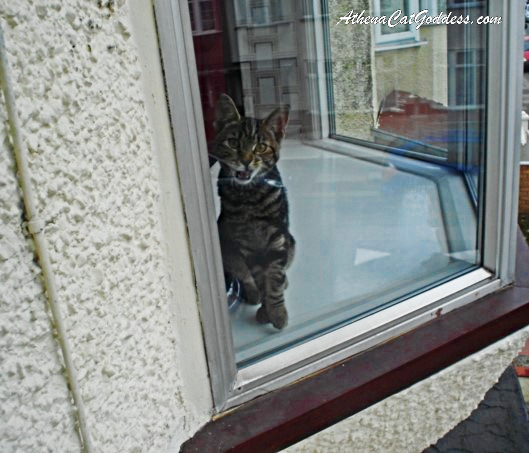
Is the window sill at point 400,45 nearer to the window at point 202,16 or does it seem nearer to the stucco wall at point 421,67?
the stucco wall at point 421,67

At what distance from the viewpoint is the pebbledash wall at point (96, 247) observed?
29.1 inches

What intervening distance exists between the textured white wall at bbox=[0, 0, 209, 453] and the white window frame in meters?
0.04

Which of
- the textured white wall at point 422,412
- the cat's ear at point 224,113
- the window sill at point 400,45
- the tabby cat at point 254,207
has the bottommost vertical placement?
the textured white wall at point 422,412

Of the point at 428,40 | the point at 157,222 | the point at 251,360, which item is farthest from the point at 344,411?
the point at 428,40

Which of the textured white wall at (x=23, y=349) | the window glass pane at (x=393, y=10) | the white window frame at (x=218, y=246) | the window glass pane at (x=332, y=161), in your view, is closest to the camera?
the textured white wall at (x=23, y=349)

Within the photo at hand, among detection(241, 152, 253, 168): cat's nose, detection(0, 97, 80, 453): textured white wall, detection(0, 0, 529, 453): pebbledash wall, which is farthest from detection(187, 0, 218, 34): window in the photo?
detection(0, 97, 80, 453): textured white wall

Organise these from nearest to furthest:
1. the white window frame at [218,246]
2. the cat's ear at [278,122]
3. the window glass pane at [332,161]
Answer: the white window frame at [218,246]
the window glass pane at [332,161]
the cat's ear at [278,122]

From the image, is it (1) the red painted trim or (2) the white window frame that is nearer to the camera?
(2) the white window frame

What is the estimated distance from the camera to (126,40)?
864 mm

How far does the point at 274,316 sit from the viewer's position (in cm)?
150

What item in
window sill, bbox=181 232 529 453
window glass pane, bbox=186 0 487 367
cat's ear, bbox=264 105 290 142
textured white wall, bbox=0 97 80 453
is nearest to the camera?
textured white wall, bbox=0 97 80 453

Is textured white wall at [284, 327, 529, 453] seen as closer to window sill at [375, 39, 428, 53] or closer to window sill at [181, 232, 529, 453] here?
window sill at [181, 232, 529, 453]

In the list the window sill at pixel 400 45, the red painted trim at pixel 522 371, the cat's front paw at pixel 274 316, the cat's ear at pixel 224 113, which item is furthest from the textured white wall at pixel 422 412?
the red painted trim at pixel 522 371

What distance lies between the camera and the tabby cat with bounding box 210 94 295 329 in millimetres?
1392
